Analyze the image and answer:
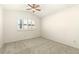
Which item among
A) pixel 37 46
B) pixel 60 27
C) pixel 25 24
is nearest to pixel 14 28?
pixel 25 24

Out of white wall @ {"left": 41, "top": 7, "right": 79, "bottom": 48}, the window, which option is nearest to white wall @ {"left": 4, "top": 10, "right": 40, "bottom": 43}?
the window

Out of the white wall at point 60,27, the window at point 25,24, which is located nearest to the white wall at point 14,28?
the window at point 25,24

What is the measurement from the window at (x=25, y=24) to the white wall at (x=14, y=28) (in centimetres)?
8

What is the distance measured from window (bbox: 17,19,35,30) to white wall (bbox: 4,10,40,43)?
8cm

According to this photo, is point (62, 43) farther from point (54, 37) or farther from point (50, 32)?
point (50, 32)

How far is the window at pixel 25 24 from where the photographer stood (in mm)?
1933

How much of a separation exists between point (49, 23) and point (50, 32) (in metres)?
0.23

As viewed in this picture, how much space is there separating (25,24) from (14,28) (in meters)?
0.24

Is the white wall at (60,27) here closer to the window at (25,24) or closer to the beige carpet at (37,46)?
the beige carpet at (37,46)

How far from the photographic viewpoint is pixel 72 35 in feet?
7.93

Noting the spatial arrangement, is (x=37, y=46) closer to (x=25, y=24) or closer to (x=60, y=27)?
(x=25, y=24)

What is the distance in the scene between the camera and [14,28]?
6.28ft
